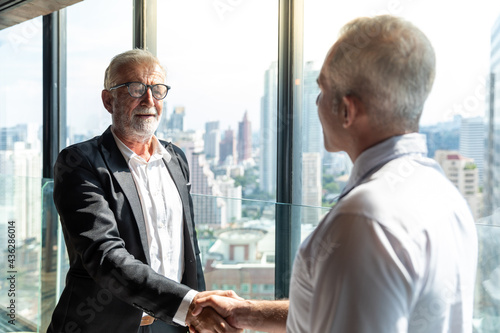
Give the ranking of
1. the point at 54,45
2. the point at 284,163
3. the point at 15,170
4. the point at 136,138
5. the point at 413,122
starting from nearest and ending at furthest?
the point at 413,122, the point at 136,138, the point at 284,163, the point at 54,45, the point at 15,170

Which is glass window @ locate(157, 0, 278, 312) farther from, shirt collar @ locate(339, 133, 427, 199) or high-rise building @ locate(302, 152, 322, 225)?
shirt collar @ locate(339, 133, 427, 199)

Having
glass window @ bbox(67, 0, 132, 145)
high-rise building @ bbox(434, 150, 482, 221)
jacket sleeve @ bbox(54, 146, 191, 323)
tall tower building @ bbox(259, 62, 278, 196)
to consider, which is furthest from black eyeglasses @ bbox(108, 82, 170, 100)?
glass window @ bbox(67, 0, 132, 145)

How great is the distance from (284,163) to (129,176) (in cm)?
87

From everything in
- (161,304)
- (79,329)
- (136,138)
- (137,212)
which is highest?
(136,138)

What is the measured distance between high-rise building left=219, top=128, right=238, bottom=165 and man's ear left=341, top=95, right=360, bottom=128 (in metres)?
1.83

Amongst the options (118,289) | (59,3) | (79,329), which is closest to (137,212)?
(118,289)

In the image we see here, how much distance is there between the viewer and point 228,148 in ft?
9.16

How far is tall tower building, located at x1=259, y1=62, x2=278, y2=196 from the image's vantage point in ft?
8.38

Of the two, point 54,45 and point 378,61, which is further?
point 54,45

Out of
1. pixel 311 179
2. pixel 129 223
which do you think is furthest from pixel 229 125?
pixel 129 223

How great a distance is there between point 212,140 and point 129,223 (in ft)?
3.64

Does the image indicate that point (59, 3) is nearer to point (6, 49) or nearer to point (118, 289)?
point (6, 49)

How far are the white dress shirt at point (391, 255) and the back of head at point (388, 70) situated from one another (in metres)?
0.05

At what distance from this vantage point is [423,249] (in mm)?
805
